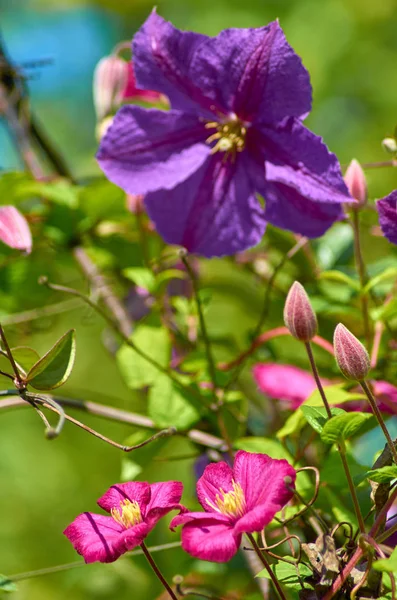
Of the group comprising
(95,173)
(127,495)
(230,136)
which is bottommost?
(95,173)

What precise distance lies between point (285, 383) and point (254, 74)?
278mm

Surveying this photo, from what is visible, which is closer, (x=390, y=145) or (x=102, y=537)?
(x=102, y=537)

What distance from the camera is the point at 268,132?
2.35 feet

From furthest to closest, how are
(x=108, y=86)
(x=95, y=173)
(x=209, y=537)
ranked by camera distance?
(x=95, y=173) → (x=108, y=86) → (x=209, y=537)

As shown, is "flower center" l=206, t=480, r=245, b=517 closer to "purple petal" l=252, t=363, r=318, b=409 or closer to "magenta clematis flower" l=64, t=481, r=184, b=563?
"magenta clematis flower" l=64, t=481, r=184, b=563

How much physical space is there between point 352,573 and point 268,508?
0.29 ft

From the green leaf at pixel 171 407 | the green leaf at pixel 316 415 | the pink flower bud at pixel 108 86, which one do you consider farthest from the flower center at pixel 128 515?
the pink flower bud at pixel 108 86

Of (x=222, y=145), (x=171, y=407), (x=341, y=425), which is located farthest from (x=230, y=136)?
(x=341, y=425)

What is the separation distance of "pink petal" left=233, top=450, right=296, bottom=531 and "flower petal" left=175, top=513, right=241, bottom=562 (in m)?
0.02

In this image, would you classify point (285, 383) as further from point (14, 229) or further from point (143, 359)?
point (14, 229)

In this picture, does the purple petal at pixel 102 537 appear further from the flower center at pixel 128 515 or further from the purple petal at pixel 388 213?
the purple petal at pixel 388 213

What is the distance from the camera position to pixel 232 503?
17.2 inches

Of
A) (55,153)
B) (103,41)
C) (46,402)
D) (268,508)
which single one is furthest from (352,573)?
(103,41)

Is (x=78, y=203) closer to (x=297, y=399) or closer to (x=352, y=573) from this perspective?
(x=297, y=399)
